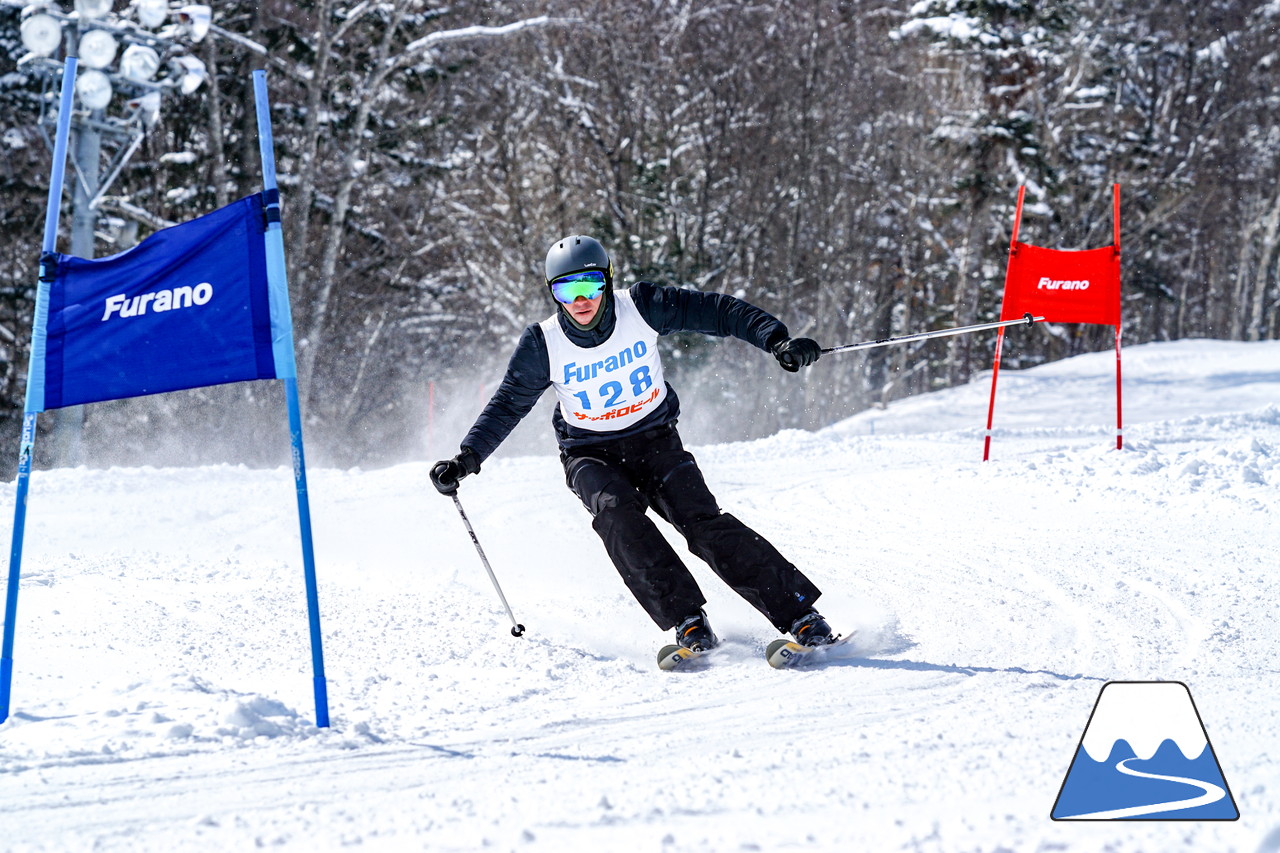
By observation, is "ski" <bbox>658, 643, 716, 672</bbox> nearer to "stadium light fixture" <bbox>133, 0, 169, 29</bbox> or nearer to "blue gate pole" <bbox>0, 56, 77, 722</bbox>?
"blue gate pole" <bbox>0, 56, 77, 722</bbox>

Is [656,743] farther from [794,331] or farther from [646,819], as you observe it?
[794,331]

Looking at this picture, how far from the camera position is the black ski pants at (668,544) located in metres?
4.41

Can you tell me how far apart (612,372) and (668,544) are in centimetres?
80

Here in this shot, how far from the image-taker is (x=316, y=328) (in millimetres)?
17719

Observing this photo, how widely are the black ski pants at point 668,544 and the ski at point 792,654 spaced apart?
15 cm

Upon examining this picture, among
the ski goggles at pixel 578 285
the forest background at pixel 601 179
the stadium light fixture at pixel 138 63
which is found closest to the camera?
the ski goggles at pixel 578 285

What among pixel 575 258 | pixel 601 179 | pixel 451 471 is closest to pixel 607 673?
pixel 451 471

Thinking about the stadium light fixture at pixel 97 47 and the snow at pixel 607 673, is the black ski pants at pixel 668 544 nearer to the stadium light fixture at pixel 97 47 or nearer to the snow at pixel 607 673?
the snow at pixel 607 673

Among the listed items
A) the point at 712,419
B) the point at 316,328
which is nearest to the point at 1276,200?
the point at 712,419

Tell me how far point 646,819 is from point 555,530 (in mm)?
5288

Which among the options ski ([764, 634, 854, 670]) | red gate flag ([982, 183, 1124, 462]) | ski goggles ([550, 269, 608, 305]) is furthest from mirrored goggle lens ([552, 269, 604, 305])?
red gate flag ([982, 183, 1124, 462])

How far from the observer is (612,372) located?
4.71m

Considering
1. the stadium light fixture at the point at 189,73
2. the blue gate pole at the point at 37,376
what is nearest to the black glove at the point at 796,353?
the blue gate pole at the point at 37,376

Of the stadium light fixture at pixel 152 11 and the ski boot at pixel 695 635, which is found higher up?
the stadium light fixture at pixel 152 11
